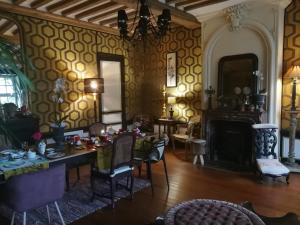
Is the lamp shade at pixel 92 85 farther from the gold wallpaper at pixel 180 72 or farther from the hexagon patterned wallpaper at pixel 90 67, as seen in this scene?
the gold wallpaper at pixel 180 72

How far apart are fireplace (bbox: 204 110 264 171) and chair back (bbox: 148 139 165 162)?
1.71 meters

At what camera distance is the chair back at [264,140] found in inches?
167

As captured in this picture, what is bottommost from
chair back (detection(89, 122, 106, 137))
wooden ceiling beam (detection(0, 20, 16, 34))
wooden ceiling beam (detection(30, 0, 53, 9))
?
chair back (detection(89, 122, 106, 137))

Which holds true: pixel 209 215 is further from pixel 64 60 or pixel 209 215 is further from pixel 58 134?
pixel 64 60

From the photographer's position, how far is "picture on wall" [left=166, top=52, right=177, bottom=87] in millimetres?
6426

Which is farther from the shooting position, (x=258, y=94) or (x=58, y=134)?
(x=258, y=94)

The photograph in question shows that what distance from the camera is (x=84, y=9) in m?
4.81

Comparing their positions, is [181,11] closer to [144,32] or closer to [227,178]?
[144,32]

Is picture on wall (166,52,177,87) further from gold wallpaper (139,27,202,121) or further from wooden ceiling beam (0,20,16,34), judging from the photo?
wooden ceiling beam (0,20,16,34)

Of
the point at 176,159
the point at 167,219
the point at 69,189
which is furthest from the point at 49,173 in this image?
the point at 176,159

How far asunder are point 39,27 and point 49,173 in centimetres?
387

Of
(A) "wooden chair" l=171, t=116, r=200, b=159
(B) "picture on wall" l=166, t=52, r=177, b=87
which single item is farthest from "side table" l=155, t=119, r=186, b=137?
(B) "picture on wall" l=166, t=52, r=177, b=87

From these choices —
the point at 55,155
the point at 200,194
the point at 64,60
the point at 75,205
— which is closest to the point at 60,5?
the point at 64,60

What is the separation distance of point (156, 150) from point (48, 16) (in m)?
3.56
